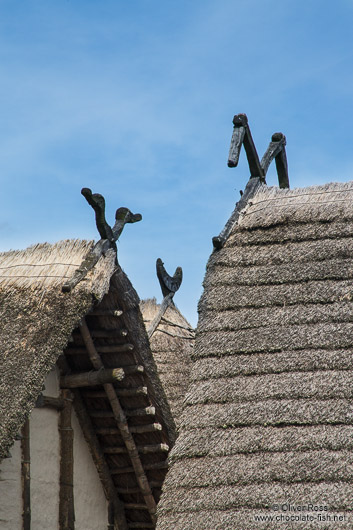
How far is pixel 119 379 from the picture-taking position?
29.6 feet

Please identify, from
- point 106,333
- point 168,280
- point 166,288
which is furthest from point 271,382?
point 166,288

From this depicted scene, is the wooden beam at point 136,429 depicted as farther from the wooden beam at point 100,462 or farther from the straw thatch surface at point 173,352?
the straw thatch surface at point 173,352

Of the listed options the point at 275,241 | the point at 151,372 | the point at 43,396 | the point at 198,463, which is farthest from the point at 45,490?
the point at 275,241

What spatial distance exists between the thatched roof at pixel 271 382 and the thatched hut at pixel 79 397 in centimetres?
136

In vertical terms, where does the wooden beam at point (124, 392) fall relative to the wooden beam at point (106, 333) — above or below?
below

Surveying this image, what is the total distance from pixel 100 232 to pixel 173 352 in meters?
4.18

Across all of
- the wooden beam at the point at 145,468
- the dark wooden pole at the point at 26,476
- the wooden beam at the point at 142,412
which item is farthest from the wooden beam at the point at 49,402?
the wooden beam at the point at 145,468

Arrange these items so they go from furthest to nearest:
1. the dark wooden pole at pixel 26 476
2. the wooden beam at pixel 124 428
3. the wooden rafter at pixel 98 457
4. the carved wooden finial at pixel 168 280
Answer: the carved wooden finial at pixel 168 280 < the wooden rafter at pixel 98 457 < the wooden beam at pixel 124 428 < the dark wooden pole at pixel 26 476

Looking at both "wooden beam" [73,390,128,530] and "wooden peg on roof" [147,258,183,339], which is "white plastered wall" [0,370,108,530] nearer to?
"wooden beam" [73,390,128,530]

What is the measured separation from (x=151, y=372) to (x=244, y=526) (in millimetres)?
3196

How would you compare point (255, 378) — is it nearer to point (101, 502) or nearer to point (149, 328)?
point (101, 502)

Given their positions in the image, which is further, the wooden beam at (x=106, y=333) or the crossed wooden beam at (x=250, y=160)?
the wooden beam at (x=106, y=333)

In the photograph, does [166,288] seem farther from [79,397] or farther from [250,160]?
[250,160]

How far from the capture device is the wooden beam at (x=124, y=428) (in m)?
9.27
